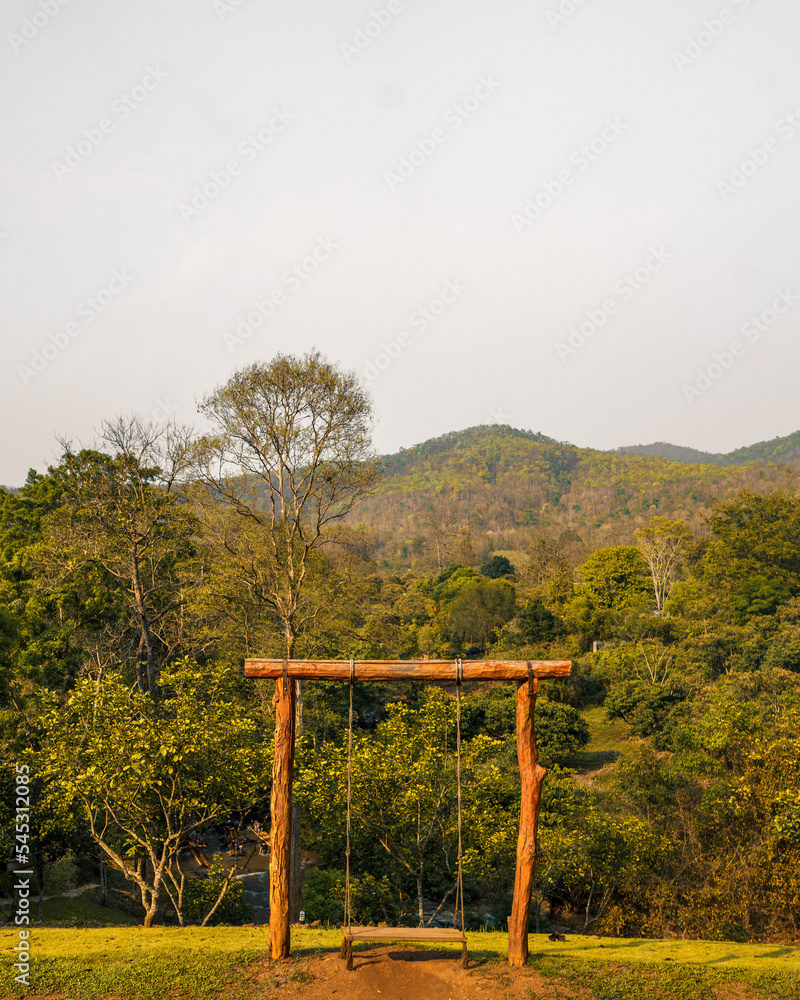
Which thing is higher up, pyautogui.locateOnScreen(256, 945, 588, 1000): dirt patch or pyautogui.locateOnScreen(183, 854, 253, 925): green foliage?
pyautogui.locateOnScreen(256, 945, 588, 1000): dirt patch

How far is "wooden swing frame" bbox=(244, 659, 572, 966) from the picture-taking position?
813 cm

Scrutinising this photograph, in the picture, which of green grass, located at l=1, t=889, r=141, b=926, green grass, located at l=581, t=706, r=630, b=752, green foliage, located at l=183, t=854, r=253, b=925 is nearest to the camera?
green foliage, located at l=183, t=854, r=253, b=925

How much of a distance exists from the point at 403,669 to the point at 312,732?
1670 centimetres

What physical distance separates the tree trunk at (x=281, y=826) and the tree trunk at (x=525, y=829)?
8.83ft

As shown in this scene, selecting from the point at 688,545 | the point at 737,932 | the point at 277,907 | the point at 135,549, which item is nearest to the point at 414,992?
the point at 277,907

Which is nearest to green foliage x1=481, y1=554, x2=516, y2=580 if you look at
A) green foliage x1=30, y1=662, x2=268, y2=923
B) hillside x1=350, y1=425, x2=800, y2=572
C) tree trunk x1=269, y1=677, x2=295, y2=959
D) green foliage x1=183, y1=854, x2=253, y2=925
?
hillside x1=350, y1=425, x2=800, y2=572

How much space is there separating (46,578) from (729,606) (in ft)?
117

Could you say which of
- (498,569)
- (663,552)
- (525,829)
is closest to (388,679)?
(525,829)

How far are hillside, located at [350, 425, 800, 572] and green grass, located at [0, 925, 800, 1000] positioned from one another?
66809 mm

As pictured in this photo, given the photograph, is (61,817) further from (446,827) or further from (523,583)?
(523,583)

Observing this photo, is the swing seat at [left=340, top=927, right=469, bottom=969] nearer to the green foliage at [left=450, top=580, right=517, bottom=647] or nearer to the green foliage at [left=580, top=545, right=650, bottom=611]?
the green foliage at [left=450, top=580, right=517, bottom=647]

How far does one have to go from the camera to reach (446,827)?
42.7 feet

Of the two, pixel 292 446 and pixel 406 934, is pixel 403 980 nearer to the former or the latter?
pixel 406 934

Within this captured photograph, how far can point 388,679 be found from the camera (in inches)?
321
